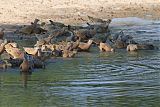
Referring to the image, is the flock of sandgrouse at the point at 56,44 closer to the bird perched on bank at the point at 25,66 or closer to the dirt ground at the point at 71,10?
the bird perched on bank at the point at 25,66

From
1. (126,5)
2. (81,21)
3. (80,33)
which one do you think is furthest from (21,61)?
(126,5)

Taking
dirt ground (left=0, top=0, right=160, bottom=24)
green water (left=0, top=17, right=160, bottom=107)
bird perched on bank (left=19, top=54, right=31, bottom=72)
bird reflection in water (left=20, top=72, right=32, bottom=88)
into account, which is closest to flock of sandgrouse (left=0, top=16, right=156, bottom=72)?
bird perched on bank (left=19, top=54, right=31, bottom=72)

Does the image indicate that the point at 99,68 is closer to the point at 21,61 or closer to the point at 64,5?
the point at 21,61

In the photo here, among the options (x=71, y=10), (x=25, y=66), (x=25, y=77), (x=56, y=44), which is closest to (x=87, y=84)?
(x=25, y=77)

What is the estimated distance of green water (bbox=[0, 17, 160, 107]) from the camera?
9.30 metres

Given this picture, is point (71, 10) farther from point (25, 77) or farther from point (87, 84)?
point (87, 84)

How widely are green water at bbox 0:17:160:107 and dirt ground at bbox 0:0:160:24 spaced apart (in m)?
8.87

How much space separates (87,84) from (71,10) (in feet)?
46.8

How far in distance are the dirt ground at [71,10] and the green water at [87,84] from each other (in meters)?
8.87

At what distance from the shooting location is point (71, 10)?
24719 mm

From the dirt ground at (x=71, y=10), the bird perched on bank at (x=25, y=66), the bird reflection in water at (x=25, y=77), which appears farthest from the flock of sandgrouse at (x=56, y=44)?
the dirt ground at (x=71, y=10)

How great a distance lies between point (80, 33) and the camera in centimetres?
1678

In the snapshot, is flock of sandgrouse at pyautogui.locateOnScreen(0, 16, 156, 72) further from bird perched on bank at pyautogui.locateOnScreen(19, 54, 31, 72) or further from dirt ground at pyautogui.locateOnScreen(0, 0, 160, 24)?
dirt ground at pyautogui.locateOnScreen(0, 0, 160, 24)

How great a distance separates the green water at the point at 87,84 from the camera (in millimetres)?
9297
